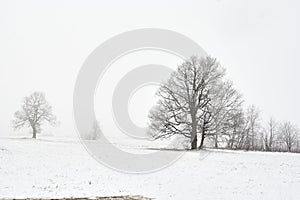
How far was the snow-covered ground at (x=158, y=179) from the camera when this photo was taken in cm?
1042

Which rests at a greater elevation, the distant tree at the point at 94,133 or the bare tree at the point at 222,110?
the bare tree at the point at 222,110

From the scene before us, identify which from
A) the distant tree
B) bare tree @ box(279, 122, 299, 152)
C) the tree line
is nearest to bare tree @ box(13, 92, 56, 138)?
the distant tree

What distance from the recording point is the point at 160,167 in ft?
56.1

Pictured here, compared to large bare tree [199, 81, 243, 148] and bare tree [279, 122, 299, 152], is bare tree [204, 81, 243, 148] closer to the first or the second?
large bare tree [199, 81, 243, 148]

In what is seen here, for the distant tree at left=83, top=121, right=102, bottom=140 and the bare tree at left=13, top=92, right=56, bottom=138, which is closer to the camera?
the bare tree at left=13, top=92, right=56, bottom=138

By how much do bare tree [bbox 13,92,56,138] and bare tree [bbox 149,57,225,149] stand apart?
125 ft

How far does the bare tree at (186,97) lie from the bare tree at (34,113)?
38.0 metres

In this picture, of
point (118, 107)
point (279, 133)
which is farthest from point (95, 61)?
point (279, 133)

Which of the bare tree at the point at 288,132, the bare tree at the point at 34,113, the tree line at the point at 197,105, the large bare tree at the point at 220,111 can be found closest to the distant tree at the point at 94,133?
the bare tree at the point at 34,113

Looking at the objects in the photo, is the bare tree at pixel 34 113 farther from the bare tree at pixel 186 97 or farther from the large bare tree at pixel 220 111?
the large bare tree at pixel 220 111

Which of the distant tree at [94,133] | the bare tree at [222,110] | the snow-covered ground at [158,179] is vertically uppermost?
the bare tree at [222,110]

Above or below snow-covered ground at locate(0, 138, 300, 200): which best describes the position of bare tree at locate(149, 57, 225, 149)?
above

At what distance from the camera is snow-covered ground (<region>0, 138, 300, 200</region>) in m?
10.4

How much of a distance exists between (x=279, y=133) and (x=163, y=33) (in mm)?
65482
